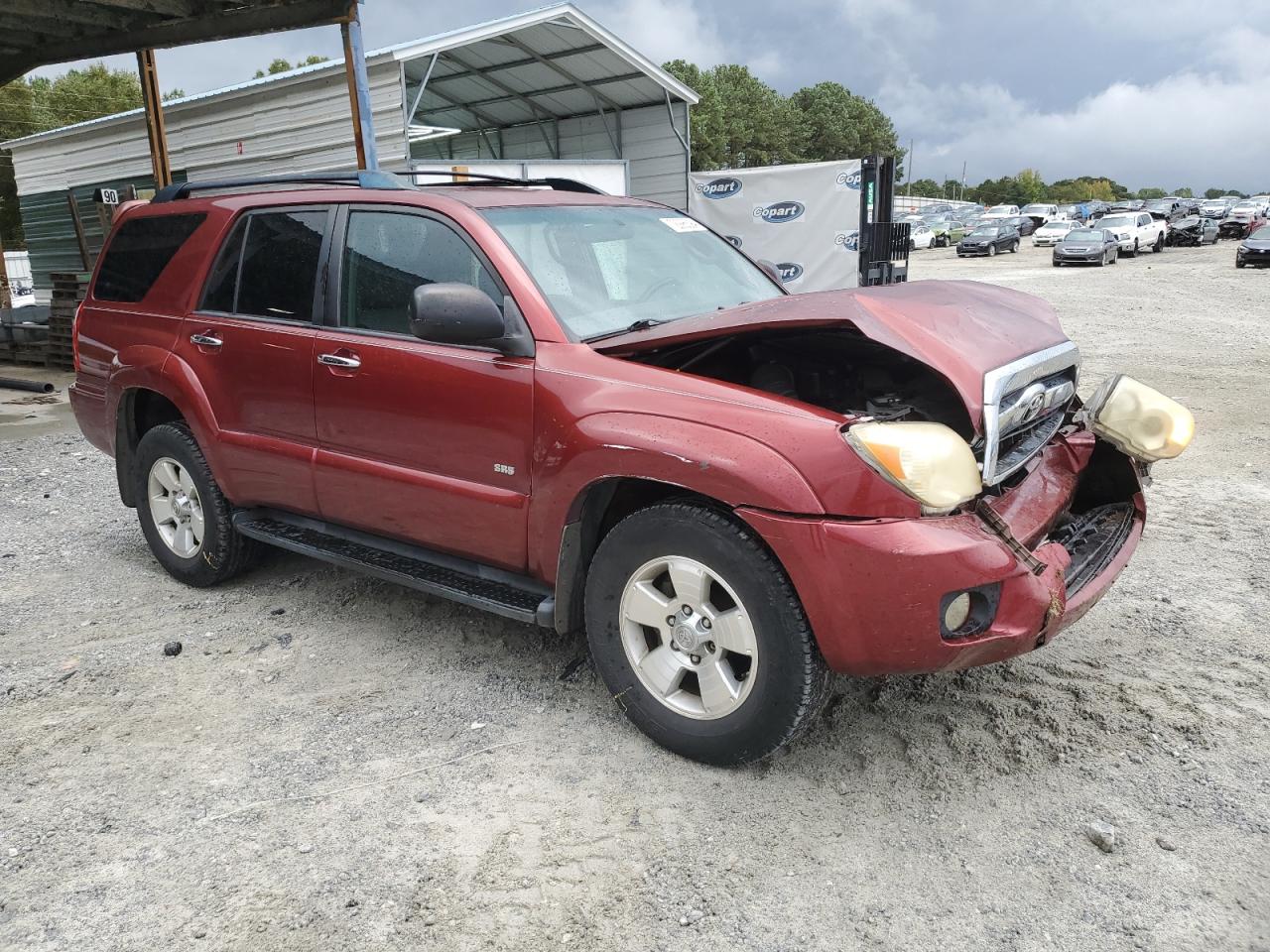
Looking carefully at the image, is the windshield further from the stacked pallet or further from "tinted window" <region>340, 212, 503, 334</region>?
the stacked pallet

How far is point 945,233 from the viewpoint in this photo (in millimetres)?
48844

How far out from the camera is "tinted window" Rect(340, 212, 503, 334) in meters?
3.48

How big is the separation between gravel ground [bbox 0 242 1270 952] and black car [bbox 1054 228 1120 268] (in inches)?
1124

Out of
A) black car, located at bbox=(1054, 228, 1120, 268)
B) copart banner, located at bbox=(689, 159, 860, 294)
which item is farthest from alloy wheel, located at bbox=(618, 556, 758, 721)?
black car, located at bbox=(1054, 228, 1120, 268)

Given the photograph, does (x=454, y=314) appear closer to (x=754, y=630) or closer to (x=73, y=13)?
(x=754, y=630)

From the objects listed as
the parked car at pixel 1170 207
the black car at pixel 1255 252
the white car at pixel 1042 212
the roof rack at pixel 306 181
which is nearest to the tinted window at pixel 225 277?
the roof rack at pixel 306 181

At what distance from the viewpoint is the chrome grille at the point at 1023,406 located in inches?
110

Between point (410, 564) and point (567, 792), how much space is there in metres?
1.19

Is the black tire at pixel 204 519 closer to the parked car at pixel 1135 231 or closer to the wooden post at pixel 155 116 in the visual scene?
the wooden post at pixel 155 116

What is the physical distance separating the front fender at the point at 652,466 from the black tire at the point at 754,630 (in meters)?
→ 0.13

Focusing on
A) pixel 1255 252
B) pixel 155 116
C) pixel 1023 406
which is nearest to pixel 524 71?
pixel 155 116

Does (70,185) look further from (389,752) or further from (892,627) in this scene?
(892,627)

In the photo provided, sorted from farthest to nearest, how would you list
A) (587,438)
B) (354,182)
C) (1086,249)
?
(1086,249)
(354,182)
(587,438)

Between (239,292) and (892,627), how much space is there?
319 cm
